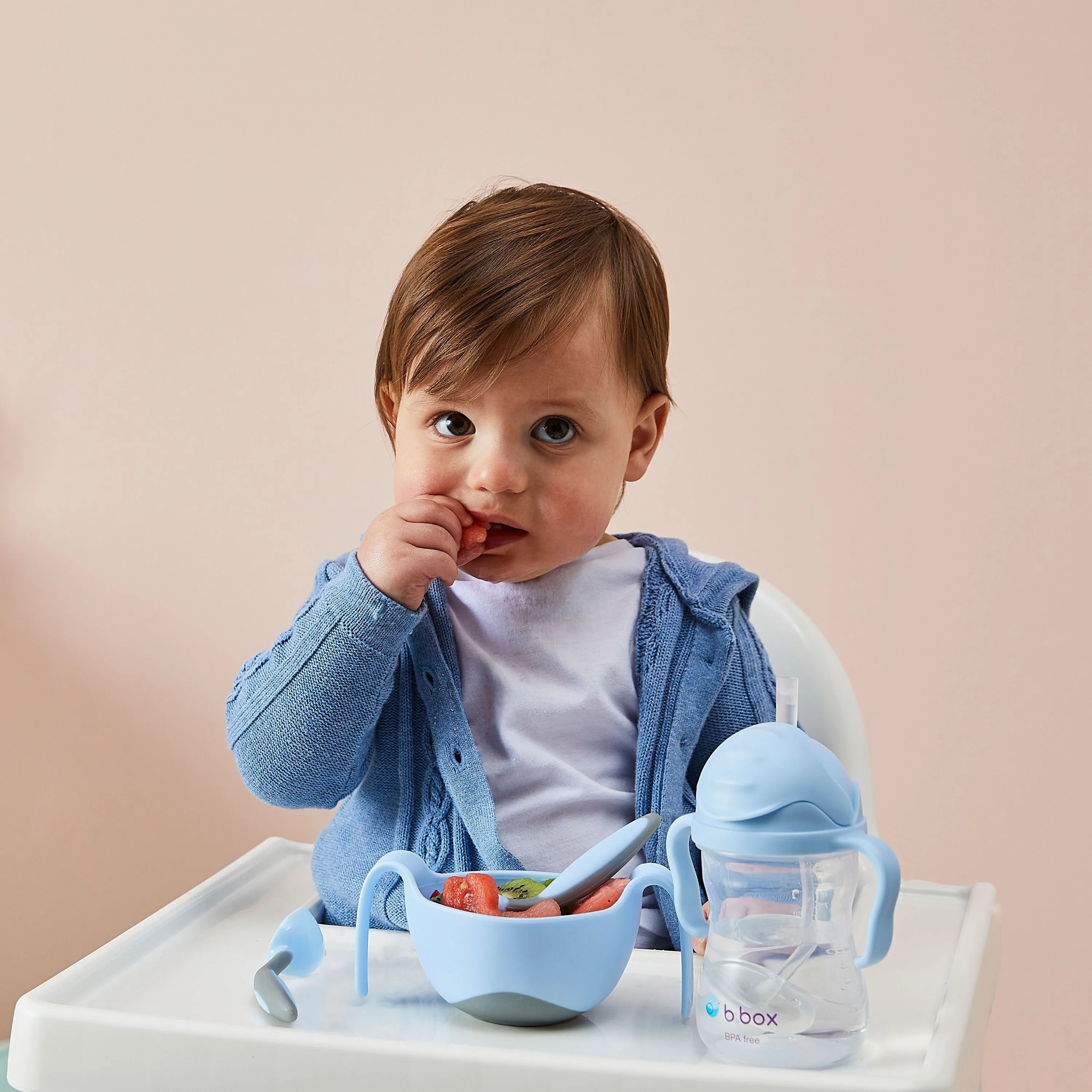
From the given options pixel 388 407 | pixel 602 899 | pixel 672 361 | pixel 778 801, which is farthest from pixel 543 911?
pixel 672 361

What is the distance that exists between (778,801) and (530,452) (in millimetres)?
396

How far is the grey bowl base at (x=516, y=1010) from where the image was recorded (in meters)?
0.61

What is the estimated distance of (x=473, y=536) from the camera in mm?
888

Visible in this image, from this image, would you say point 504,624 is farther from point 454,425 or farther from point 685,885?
point 685,885

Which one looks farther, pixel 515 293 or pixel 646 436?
pixel 646 436

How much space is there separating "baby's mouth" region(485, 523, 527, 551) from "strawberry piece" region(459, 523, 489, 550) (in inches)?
0.7

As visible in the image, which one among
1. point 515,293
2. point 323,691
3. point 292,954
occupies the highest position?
point 515,293

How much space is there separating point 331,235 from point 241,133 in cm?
22

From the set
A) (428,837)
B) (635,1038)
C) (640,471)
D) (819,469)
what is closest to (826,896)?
(635,1038)

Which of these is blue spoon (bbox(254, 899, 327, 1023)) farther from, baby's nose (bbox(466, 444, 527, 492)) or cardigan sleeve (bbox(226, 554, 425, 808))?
baby's nose (bbox(466, 444, 527, 492))

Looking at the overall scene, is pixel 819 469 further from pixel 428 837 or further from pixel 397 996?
pixel 397 996

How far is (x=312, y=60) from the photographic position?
195cm

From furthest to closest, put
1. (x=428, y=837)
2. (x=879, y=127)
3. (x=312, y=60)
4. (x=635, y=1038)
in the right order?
(x=312, y=60) < (x=879, y=127) < (x=428, y=837) < (x=635, y=1038)

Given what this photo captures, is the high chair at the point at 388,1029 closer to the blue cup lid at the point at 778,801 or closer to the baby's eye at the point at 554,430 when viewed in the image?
the blue cup lid at the point at 778,801
